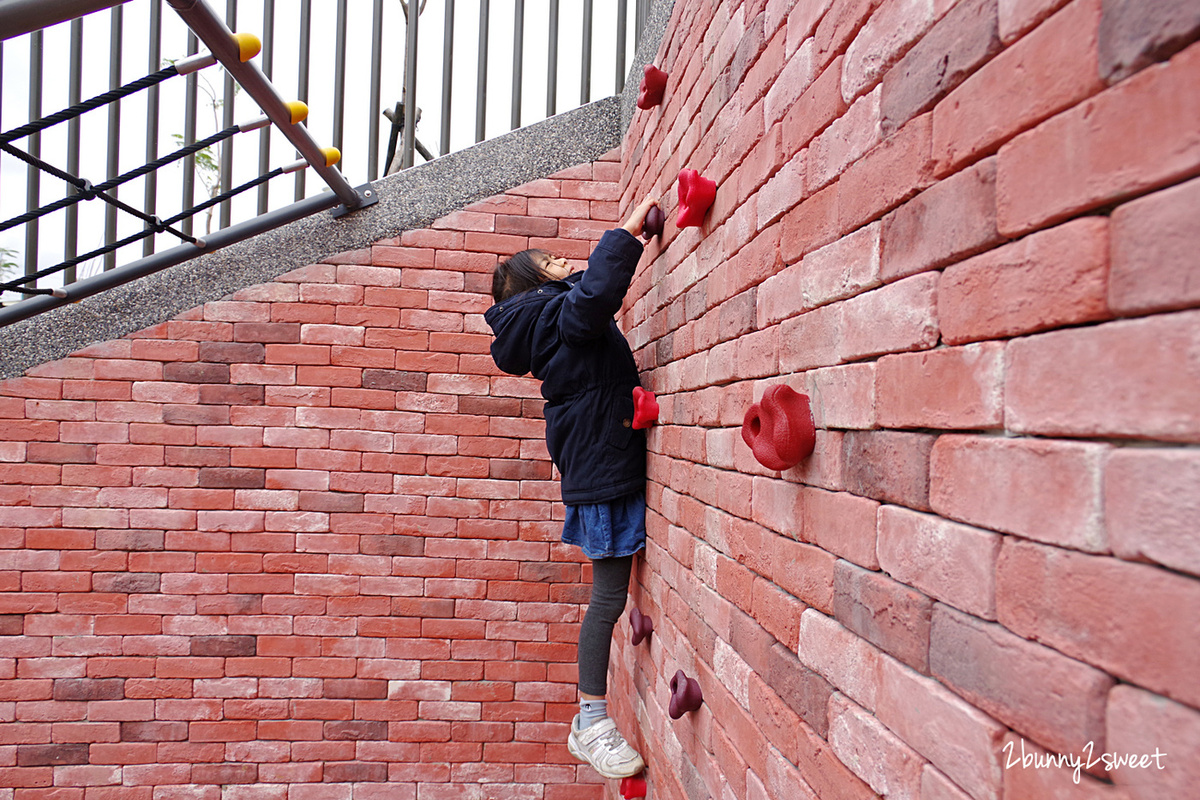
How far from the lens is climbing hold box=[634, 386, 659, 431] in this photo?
219cm

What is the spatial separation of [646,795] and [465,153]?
98.7 inches

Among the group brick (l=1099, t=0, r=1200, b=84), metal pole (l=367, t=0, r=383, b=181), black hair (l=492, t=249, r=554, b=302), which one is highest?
metal pole (l=367, t=0, r=383, b=181)

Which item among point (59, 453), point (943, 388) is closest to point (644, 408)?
point (943, 388)

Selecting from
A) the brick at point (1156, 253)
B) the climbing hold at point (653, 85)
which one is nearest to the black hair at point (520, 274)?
the climbing hold at point (653, 85)

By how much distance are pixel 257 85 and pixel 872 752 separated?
7.87 feet

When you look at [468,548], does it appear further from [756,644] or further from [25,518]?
[756,644]

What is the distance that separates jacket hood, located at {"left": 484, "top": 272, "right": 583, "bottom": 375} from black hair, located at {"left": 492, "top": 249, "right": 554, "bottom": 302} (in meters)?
0.11

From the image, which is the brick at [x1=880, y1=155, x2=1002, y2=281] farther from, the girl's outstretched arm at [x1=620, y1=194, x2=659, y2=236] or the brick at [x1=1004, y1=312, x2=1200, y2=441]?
the girl's outstretched arm at [x1=620, y1=194, x2=659, y2=236]

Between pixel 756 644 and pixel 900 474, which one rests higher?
pixel 900 474

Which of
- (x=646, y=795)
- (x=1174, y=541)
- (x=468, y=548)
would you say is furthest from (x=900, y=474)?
(x=468, y=548)

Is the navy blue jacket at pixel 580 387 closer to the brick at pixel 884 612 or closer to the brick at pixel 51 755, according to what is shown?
the brick at pixel 884 612

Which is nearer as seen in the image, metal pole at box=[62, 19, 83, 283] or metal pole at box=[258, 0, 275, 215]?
metal pole at box=[62, 19, 83, 283]

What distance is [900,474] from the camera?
0.89 meters

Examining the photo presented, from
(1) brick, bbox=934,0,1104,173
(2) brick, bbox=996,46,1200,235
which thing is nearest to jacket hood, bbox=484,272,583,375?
(1) brick, bbox=934,0,1104,173
